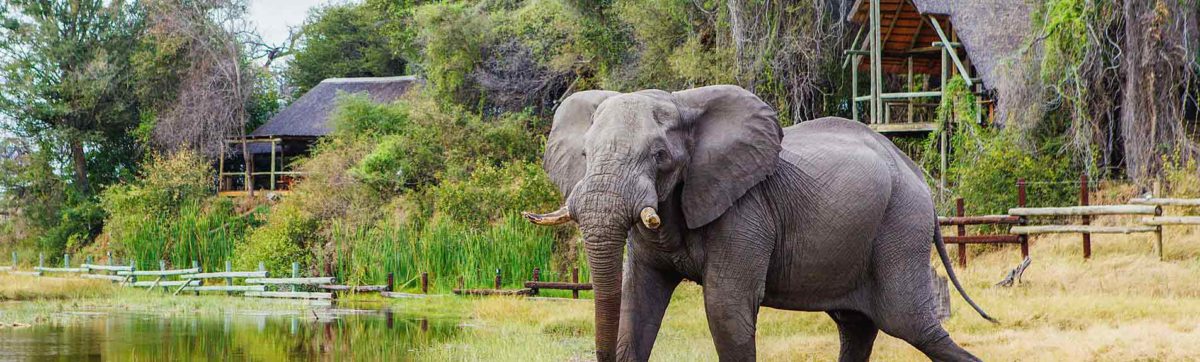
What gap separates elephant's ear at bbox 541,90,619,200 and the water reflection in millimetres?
6011

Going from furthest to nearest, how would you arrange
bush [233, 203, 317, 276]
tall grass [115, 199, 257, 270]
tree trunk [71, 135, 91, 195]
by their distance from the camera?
tree trunk [71, 135, 91, 195] → tall grass [115, 199, 257, 270] → bush [233, 203, 317, 276]

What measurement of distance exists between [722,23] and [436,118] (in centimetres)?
753

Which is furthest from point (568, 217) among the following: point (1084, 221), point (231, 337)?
point (1084, 221)

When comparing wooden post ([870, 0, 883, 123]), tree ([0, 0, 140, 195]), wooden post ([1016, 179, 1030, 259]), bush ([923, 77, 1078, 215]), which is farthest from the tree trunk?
wooden post ([1016, 179, 1030, 259])

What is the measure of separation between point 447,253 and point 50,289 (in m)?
6.97

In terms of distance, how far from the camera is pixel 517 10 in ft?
95.1

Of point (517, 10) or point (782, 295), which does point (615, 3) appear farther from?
point (782, 295)

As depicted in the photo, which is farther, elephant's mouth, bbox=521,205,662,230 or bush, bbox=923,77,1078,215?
bush, bbox=923,77,1078,215

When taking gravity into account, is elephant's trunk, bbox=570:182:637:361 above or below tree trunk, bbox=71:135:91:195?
below

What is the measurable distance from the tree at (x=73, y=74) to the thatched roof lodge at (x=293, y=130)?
11.5 feet

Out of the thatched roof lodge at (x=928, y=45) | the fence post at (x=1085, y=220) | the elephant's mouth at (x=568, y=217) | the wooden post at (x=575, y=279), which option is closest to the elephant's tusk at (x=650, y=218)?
the elephant's mouth at (x=568, y=217)

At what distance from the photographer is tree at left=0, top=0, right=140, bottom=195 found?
3628cm

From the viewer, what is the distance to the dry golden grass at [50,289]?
70.5 ft

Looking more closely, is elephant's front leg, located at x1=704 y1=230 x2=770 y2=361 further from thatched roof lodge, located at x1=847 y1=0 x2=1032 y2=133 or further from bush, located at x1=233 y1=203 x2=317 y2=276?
bush, located at x1=233 y1=203 x2=317 y2=276
